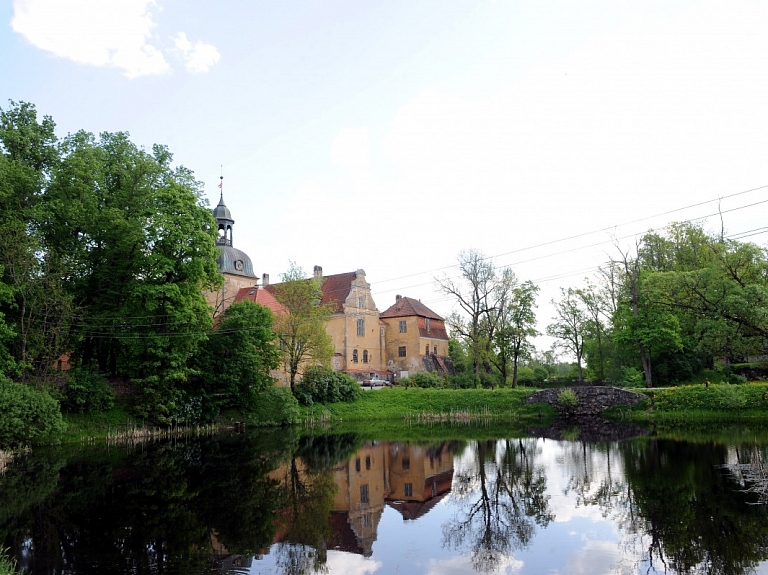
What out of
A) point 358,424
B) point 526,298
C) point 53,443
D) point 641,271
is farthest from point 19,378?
point 641,271

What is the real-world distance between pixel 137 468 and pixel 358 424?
18.5 m

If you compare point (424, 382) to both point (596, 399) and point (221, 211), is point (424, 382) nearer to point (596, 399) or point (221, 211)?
point (596, 399)

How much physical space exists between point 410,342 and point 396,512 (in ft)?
131

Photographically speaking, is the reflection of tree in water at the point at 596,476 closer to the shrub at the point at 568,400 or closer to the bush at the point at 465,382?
the shrub at the point at 568,400

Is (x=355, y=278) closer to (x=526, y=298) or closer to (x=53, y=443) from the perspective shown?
(x=526, y=298)

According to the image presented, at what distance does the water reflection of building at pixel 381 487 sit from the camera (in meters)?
10.8

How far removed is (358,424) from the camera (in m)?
34.9

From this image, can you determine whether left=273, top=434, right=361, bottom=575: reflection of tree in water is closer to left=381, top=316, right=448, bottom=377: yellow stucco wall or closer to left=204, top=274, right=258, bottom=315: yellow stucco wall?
left=204, top=274, right=258, bottom=315: yellow stucco wall

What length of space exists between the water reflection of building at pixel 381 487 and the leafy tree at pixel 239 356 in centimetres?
1183

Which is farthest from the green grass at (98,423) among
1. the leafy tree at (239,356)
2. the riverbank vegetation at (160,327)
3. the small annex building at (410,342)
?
the small annex building at (410,342)

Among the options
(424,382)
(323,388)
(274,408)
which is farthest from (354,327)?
(274,408)

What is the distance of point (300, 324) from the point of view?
3578 centimetres

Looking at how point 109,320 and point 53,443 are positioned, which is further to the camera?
point 109,320

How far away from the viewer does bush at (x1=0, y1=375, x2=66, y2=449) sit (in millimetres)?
20016
